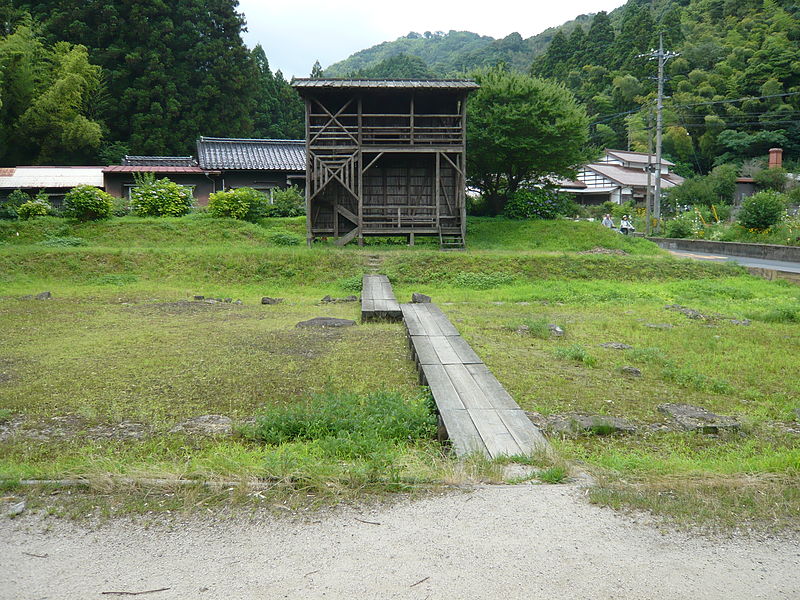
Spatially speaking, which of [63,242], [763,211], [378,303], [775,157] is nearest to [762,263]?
[763,211]

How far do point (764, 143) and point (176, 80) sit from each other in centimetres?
3746

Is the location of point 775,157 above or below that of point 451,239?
above

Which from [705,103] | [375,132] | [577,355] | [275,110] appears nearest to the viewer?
[577,355]

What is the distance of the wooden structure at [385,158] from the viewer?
18.8 metres

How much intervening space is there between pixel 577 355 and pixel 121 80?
35.0 m

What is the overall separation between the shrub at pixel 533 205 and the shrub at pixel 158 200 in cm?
1184

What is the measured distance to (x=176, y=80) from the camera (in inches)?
1395

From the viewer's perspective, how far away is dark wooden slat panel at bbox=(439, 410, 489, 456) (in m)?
4.21

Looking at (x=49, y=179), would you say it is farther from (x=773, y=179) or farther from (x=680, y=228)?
(x=773, y=179)

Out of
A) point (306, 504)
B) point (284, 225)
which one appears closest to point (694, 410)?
point (306, 504)

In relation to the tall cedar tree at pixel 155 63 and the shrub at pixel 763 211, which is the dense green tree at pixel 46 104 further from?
the shrub at pixel 763 211

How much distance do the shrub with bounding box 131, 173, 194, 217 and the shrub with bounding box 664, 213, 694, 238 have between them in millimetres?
19546

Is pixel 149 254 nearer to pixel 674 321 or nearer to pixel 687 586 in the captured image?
pixel 674 321

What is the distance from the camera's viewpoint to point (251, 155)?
92.4 ft
